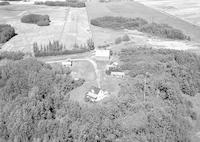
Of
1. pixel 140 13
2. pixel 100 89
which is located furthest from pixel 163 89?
pixel 140 13

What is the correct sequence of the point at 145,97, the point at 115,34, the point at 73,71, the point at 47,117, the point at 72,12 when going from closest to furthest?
1. the point at 47,117
2. the point at 145,97
3. the point at 73,71
4. the point at 115,34
5. the point at 72,12

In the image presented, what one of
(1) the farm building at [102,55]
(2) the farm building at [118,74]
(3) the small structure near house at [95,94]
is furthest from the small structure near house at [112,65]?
(3) the small structure near house at [95,94]

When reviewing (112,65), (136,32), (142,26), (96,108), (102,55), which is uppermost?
(96,108)

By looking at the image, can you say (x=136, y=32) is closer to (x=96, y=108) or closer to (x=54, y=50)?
(x=54, y=50)

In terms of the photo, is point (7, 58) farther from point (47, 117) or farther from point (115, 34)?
point (115, 34)

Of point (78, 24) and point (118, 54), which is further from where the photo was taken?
point (78, 24)

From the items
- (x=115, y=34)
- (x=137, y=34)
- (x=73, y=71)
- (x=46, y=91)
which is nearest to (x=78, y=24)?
(x=115, y=34)

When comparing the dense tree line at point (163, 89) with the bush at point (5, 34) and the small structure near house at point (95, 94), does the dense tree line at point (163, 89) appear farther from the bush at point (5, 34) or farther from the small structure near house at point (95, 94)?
the bush at point (5, 34)
